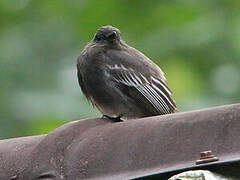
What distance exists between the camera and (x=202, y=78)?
10031 mm

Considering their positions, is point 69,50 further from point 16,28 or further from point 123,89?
point 123,89

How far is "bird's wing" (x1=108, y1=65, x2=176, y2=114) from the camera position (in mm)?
6969

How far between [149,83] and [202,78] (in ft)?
9.38

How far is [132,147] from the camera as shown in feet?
15.5

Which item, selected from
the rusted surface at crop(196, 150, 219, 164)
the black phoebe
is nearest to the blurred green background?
the black phoebe

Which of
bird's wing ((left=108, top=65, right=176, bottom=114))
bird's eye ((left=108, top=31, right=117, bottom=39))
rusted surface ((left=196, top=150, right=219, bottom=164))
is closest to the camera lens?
rusted surface ((left=196, top=150, right=219, bottom=164))

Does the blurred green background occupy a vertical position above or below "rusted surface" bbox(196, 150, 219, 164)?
above

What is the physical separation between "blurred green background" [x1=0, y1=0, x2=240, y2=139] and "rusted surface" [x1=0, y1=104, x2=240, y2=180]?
387 centimetres

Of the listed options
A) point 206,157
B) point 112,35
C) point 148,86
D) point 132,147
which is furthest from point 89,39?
point 206,157

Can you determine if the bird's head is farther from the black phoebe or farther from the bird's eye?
the black phoebe

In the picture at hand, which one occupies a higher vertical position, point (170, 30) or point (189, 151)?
point (170, 30)

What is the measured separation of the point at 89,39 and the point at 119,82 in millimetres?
3027

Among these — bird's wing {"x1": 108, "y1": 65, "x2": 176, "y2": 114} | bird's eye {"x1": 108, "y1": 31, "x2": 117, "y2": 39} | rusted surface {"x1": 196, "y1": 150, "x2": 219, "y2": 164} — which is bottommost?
rusted surface {"x1": 196, "y1": 150, "x2": 219, "y2": 164}

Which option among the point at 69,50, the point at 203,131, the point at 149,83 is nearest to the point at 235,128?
the point at 203,131
